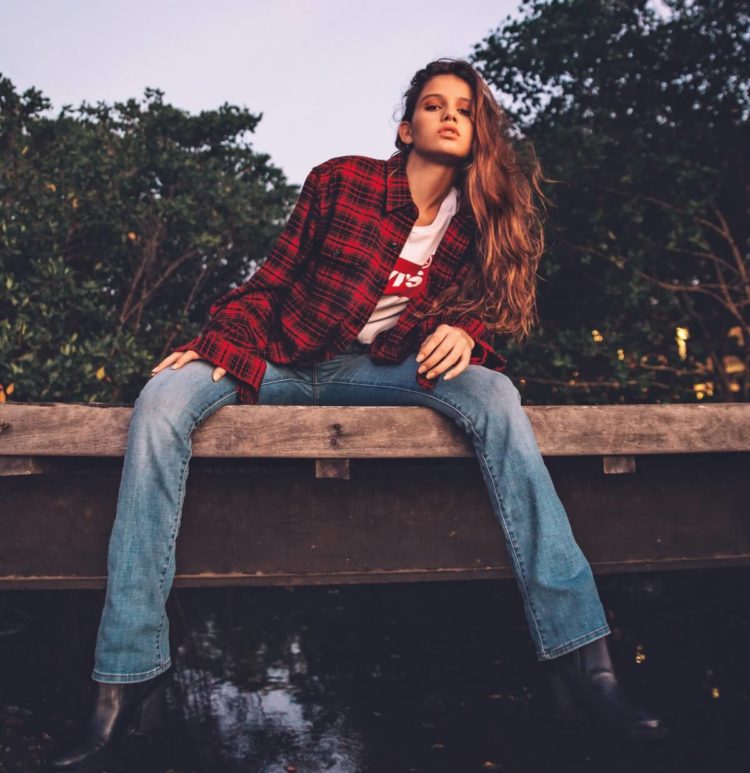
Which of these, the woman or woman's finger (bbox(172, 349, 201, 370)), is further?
woman's finger (bbox(172, 349, 201, 370))

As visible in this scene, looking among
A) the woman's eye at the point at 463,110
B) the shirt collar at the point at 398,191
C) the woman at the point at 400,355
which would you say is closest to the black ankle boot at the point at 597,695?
the woman at the point at 400,355

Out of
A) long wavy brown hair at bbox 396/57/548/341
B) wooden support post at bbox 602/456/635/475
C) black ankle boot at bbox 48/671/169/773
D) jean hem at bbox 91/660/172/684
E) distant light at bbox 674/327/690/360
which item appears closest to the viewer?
black ankle boot at bbox 48/671/169/773

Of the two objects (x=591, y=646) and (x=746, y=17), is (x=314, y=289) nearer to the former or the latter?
(x=591, y=646)

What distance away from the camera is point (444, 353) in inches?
99.0

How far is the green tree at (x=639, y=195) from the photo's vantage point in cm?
538

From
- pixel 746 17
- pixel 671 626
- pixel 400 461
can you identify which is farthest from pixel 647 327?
pixel 400 461

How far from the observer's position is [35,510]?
2703mm

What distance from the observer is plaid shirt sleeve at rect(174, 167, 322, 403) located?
101 inches

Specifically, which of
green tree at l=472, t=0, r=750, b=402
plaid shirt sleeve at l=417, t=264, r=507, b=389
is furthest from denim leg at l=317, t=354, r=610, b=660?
green tree at l=472, t=0, r=750, b=402

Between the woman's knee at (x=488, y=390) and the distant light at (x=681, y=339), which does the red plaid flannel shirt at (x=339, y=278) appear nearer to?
the woman's knee at (x=488, y=390)

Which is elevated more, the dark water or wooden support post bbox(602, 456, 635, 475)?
wooden support post bbox(602, 456, 635, 475)

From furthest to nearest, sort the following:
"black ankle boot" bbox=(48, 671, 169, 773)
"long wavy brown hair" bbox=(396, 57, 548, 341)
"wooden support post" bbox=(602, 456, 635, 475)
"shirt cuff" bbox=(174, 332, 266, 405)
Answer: "long wavy brown hair" bbox=(396, 57, 548, 341)
"wooden support post" bbox=(602, 456, 635, 475)
"shirt cuff" bbox=(174, 332, 266, 405)
"black ankle boot" bbox=(48, 671, 169, 773)

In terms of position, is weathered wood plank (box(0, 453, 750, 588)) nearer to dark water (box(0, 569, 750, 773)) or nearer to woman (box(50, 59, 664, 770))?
woman (box(50, 59, 664, 770))

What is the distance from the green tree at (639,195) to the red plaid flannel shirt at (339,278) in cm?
259
